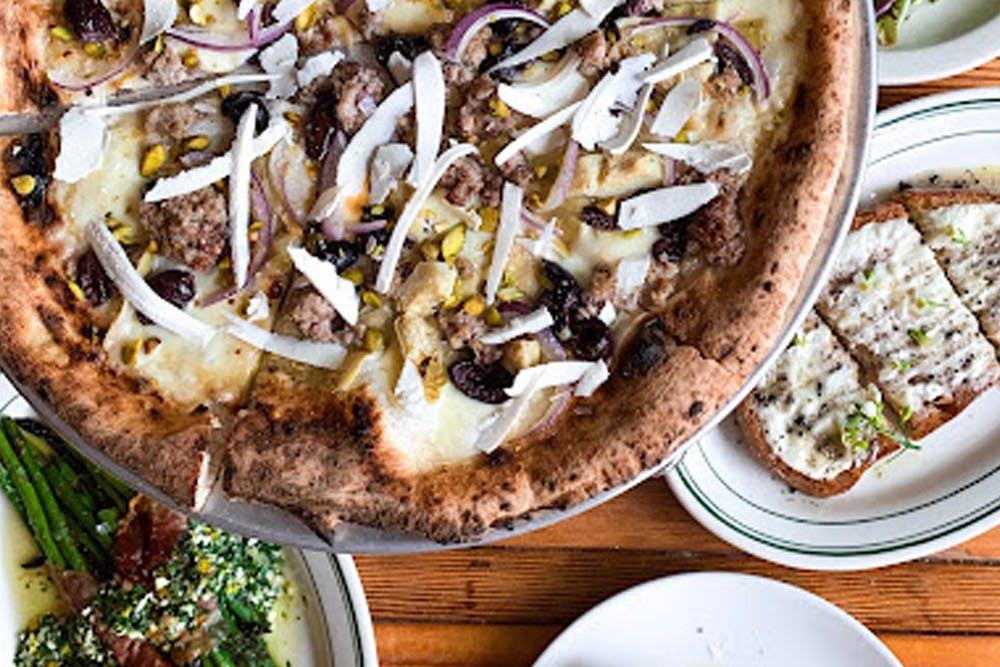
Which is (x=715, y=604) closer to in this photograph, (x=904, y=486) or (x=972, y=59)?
(x=904, y=486)

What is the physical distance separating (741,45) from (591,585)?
174 cm

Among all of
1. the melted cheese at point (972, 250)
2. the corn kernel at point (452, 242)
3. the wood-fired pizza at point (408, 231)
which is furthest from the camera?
the melted cheese at point (972, 250)

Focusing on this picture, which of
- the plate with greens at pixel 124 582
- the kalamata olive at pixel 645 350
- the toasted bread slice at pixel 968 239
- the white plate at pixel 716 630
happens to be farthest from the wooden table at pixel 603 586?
the kalamata olive at pixel 645 350

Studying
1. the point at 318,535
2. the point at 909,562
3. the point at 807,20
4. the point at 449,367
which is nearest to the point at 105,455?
the point at 318,535

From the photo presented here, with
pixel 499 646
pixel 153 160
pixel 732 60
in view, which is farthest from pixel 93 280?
pixel 499 646

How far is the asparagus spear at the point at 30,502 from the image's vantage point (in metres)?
4.29

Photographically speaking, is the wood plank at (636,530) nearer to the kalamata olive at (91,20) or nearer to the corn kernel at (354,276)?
the corn kernel at (354,276)

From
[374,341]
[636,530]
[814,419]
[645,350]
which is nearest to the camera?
[645,350]

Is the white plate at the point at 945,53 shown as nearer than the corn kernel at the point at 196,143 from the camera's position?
No

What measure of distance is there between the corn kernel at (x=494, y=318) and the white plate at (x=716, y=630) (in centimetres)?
123

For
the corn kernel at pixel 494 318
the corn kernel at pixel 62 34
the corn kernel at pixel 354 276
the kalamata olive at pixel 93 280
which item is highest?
the corn kernel at pixel 62 34

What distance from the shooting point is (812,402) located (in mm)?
4141

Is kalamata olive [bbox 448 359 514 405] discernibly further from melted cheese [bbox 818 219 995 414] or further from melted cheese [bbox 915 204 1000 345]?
melted cheese [bbox 915 204 1000 345]

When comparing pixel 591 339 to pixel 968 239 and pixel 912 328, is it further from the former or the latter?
pixel 968 239
